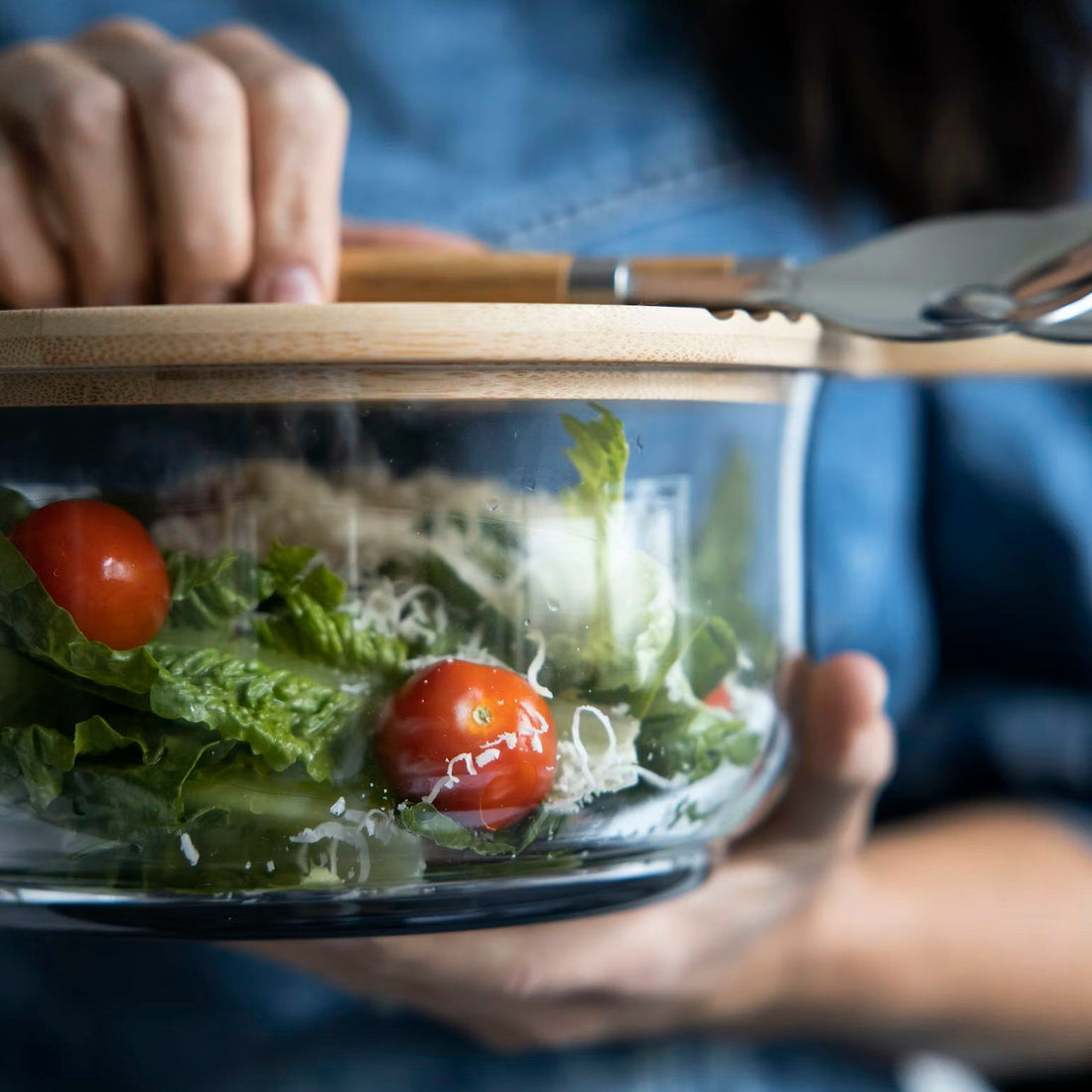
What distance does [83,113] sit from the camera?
1.57ft

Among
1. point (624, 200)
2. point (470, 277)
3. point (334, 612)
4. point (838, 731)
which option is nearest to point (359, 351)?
point (334, 612)

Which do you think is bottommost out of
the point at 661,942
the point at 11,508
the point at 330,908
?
the point at 661,942

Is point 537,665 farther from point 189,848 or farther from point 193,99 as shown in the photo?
point 193,99

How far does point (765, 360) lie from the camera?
0.37m

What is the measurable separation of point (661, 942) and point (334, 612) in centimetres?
31

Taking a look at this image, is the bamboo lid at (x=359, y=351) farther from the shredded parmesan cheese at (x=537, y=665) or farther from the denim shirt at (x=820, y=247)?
the denim shirt at (x=820, y=247)

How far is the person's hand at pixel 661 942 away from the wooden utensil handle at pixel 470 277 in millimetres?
181

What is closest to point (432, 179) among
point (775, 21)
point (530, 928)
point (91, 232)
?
point (775, 21)

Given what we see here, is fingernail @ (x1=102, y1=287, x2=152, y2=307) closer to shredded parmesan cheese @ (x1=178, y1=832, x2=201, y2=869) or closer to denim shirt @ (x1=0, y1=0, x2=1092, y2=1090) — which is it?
shredded parmesan cheese @ (x1=178, y1=832, x2=201, y2=869)

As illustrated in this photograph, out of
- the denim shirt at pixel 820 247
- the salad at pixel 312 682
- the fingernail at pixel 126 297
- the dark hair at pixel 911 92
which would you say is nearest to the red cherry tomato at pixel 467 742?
the salad at pixel 312 682

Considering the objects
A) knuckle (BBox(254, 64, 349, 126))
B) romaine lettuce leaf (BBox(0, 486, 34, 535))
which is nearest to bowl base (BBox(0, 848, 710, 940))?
romaine lettuce leaf (BBox(0, 486, 34, 535))

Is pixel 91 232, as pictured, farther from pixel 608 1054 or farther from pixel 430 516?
pixel 608 1054

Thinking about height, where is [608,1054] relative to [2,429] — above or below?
below

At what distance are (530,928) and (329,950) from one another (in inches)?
3.8
